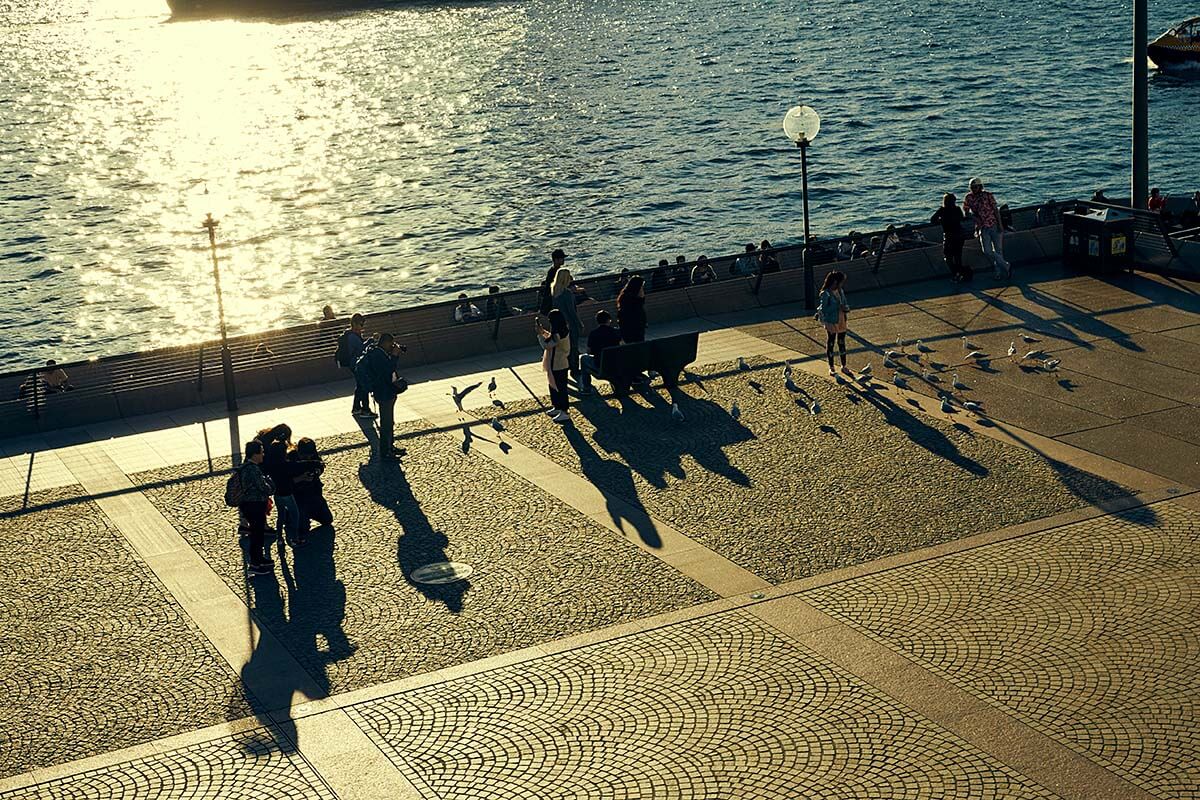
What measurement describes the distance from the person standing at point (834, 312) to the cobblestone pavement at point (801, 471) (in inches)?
20.3

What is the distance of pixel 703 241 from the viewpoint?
2267 inches

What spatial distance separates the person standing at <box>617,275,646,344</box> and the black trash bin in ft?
27.7

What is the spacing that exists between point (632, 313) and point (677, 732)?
10303 mm

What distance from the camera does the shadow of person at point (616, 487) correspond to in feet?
52.6

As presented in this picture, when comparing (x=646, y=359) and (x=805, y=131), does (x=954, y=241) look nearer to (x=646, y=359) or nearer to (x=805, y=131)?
(x=805, y=131)

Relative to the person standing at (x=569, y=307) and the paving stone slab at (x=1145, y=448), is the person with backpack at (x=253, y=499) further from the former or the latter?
the paving stone slab at (x=1145, y=448)

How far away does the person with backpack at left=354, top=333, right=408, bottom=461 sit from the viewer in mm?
18359

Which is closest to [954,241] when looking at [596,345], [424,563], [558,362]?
[596,345]

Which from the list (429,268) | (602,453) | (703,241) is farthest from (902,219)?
(602,453)

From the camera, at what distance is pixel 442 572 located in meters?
15.1

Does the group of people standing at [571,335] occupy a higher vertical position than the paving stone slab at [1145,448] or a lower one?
higher

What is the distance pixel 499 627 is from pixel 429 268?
42.9 m

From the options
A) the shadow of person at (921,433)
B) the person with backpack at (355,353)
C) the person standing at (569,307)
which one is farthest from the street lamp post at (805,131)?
the person with backpack at (355,353)

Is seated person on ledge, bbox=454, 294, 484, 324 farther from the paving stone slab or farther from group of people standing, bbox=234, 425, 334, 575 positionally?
the paving stone slab
